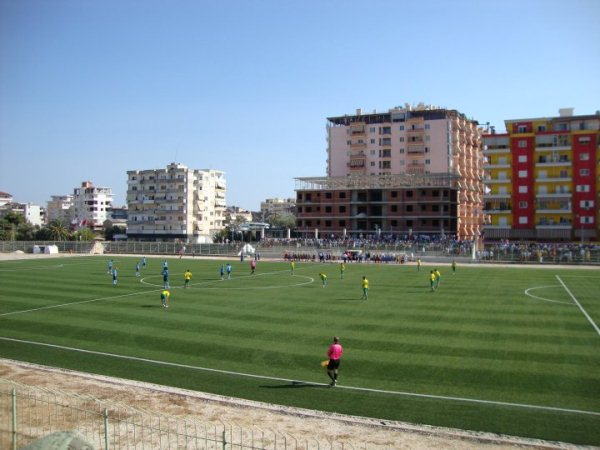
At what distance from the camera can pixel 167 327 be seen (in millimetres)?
27828

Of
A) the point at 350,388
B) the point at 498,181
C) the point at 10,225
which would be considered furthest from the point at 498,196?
the point at 10,225

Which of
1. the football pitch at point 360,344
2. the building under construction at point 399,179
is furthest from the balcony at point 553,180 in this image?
the football pitch at point 360,344

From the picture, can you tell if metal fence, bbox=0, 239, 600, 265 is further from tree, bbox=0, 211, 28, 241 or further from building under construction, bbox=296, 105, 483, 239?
tree, bbox=0, 211, 28, 241

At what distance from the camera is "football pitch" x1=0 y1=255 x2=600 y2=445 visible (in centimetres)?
1611

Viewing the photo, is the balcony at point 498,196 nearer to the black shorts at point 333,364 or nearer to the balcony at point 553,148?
the balcony at point 553,148

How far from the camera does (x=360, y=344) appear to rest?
23578 mm

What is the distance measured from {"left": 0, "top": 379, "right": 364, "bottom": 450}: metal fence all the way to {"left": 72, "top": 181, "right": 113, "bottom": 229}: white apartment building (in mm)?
169749

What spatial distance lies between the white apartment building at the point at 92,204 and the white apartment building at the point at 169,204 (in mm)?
43166

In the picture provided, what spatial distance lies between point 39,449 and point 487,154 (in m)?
90.4

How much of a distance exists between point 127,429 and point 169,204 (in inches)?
4942

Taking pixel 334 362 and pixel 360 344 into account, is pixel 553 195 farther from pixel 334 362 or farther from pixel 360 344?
pixel 334 362

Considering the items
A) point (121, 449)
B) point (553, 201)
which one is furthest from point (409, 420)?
point (553, 201)

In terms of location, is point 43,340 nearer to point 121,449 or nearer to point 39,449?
point 121,449

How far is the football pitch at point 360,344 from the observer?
16109 millimetres
